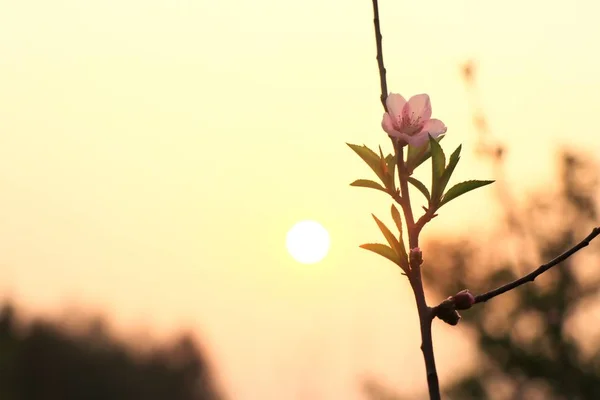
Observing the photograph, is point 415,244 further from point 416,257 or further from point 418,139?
point 418,139

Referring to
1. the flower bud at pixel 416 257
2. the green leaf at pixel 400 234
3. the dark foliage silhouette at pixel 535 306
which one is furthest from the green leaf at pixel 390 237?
the dark foliage silhouette at pixel 535 306

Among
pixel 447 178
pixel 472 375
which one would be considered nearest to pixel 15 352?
pixel 472 375

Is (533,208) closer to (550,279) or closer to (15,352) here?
(550,279)

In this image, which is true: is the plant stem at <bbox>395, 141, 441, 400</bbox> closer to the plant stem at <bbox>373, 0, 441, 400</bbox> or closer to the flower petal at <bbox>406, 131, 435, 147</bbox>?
the plant stem at <bbox>373, 0, 441, 400</bbox>

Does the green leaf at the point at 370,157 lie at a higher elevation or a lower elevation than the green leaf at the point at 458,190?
higher

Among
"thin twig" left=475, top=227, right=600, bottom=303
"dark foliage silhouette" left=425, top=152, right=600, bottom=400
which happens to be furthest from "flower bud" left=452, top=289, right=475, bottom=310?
"dark foliage silhouette" left=425, top=152, right=600, bottom=400

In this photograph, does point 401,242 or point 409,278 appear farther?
point 401,242

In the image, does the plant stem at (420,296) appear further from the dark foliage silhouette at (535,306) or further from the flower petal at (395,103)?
the dark foliage silhouette at (535,306)
